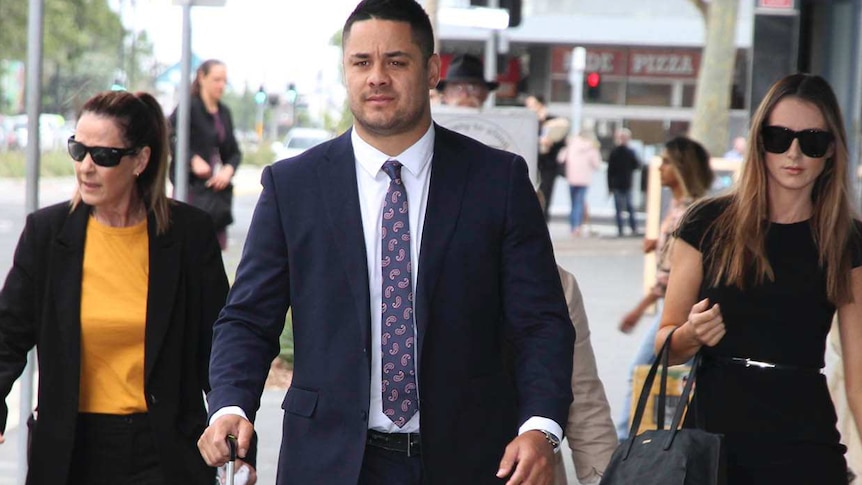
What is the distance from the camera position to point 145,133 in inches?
196

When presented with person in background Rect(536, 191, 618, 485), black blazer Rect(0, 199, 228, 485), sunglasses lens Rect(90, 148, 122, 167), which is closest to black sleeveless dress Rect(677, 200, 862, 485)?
person in background Rect(536, 191, 618, 485)

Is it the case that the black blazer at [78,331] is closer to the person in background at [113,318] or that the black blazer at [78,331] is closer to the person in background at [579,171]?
the person in background at [113,318]

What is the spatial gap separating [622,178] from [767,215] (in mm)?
21402

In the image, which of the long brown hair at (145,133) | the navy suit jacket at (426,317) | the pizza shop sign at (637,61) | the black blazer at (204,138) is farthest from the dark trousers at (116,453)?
the pizza shop sign at (637,61)

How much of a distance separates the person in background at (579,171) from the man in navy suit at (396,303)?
20.3 meters

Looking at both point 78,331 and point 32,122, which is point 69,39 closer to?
point 32,122

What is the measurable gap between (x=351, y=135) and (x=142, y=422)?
4.75 feet

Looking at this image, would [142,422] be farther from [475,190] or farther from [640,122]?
[640,122]

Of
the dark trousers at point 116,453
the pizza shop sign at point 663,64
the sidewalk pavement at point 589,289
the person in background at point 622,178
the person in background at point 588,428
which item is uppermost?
the pizza shop sign at point 663,64

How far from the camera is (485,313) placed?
3562 mm

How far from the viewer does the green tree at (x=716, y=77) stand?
24.0 meters

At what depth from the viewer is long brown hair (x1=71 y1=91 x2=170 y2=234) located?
4.92 metres

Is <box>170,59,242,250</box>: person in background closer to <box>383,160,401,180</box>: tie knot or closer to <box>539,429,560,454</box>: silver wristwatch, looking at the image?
<box>383,160,401,180</box>: tie knot

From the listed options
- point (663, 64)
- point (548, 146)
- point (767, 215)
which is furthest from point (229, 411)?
point (663, 64)
